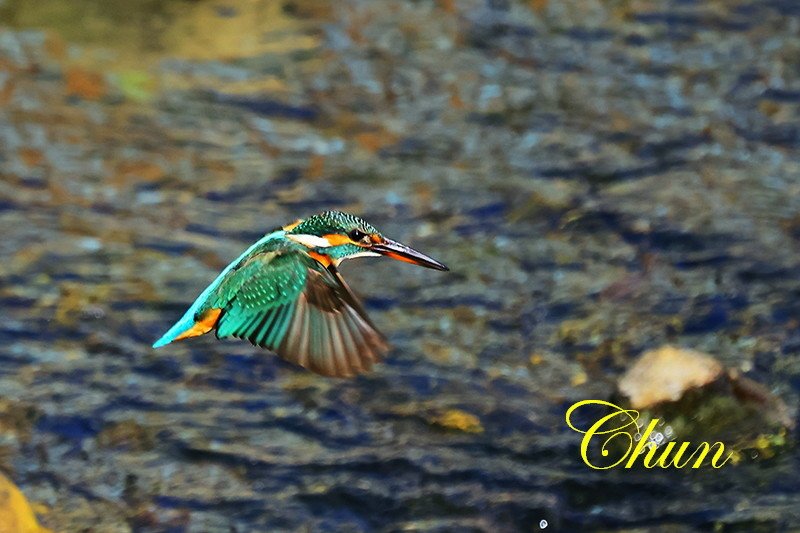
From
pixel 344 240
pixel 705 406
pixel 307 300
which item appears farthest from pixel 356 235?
pixel 705 406

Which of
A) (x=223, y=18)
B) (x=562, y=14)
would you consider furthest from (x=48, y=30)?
(x=562, y=14)

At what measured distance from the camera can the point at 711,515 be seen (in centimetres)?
438

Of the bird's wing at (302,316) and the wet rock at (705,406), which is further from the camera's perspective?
the wet rock at (705,406)

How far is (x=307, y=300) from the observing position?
11.1 feet

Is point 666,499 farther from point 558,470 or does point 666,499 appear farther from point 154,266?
point 154,266

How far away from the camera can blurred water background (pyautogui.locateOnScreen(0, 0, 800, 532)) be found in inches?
179

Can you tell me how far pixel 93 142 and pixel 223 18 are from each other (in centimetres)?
145

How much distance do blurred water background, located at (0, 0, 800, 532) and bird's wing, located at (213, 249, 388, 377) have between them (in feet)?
3.87
